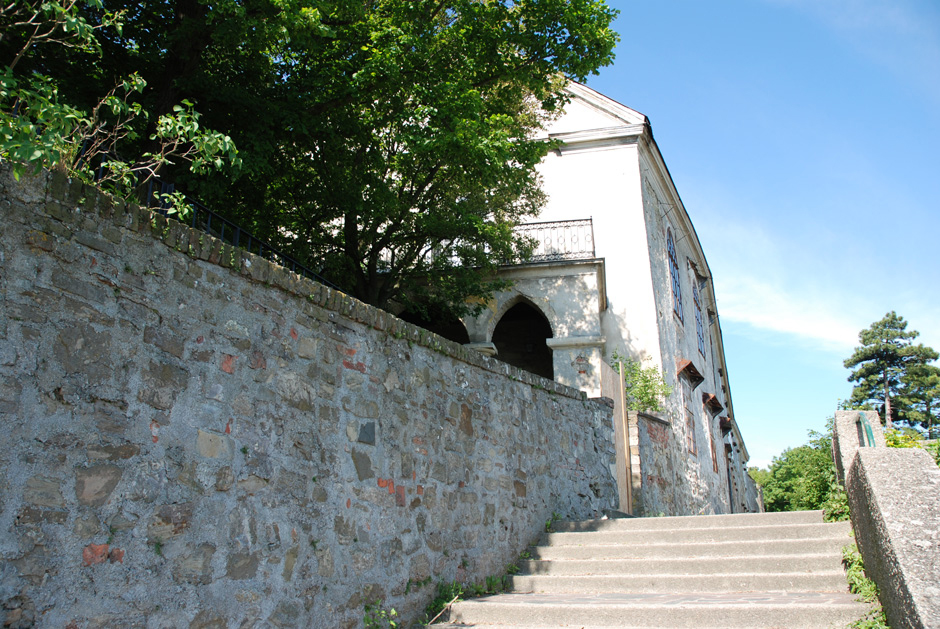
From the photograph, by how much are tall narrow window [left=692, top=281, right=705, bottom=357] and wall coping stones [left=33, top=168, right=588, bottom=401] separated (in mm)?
16227

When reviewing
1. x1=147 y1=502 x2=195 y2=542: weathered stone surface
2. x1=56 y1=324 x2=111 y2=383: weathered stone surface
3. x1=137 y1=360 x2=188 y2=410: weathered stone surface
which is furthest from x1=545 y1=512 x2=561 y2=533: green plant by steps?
x1=56 y1=324 x2=111 y2=383: weathered stone surface

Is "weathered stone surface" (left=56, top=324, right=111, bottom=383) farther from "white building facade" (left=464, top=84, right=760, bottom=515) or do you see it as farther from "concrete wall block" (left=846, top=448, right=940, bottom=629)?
"white building facade" (left=464, top=84, right=760, bottom=515)

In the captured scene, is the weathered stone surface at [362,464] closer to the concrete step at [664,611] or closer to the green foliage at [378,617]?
the green foliage at [378,617]

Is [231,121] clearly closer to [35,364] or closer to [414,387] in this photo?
[414,387]

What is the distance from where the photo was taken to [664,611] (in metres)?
4.95

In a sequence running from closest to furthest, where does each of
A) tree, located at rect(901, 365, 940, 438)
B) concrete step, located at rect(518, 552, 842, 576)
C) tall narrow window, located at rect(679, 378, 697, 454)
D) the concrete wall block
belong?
the concrete wall block, concrete step, located at rect(518, 552, 842, 576), tall narrow window, located at rect(679, 378, 697, 454), tree, located at rect(901, 365, 940, 438)

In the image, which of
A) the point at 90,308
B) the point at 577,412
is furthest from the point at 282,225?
the point at 90,308

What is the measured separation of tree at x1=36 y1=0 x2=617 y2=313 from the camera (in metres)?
7.91

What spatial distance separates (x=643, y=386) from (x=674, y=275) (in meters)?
5.49

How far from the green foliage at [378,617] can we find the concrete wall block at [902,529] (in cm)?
304

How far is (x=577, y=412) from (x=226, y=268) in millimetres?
5412

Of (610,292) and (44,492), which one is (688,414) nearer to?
(610,292)

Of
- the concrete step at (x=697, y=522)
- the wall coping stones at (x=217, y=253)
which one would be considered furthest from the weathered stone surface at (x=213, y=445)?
the concrete step at (x=697, y=522)

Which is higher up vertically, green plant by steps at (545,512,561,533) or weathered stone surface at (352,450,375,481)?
weathered stone surface at (352,450,375,481)
